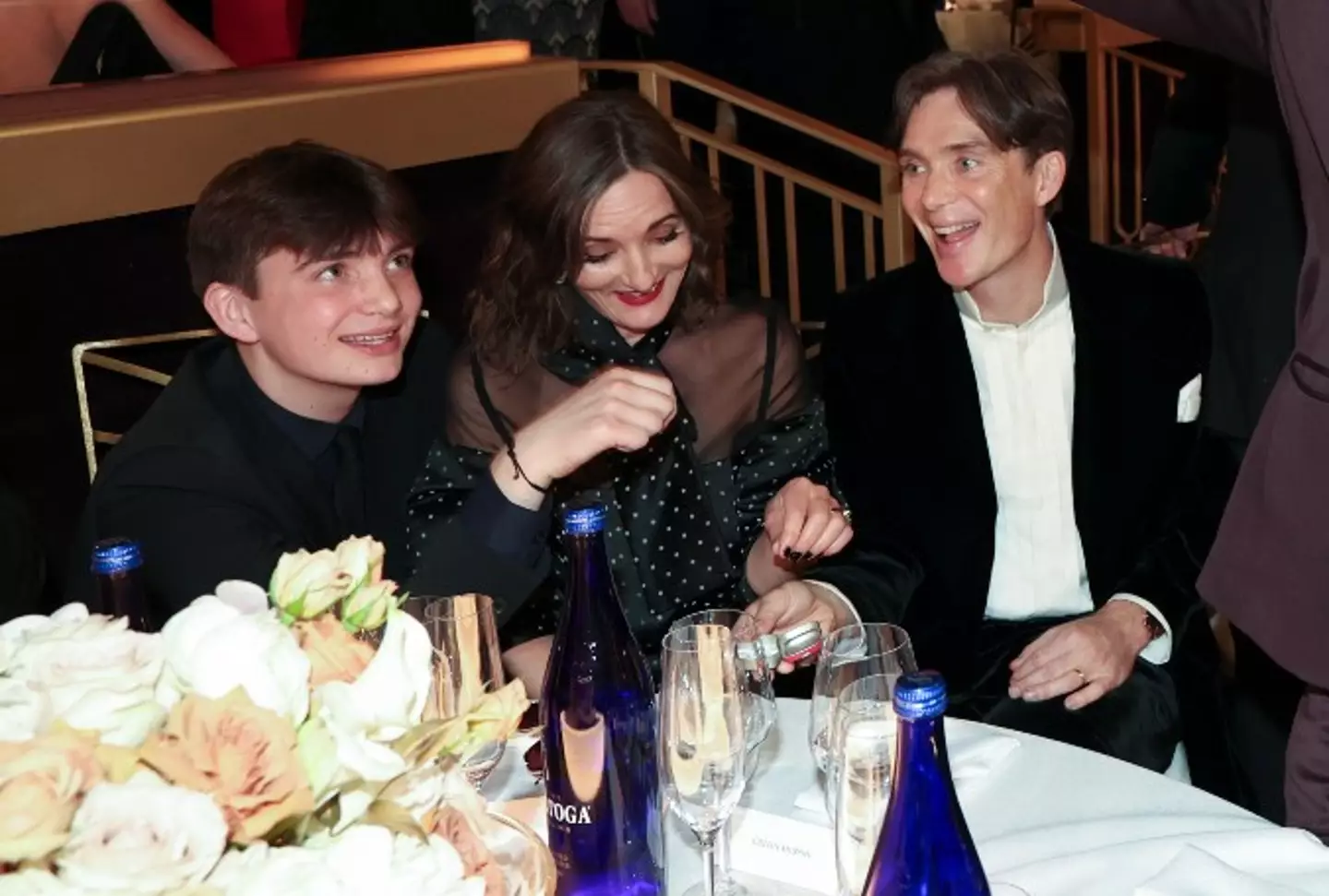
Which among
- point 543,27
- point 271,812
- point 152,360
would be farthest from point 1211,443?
point 543,27

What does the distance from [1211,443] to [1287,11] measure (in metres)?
1.00

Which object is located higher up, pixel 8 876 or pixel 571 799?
pixel 8 876

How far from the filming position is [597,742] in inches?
52.1

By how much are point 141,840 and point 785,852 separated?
2.21 feet

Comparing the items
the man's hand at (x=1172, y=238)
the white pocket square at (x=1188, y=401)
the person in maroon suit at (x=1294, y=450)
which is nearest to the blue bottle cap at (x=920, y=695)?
the person in maroon suit at (x=1294, y=450)

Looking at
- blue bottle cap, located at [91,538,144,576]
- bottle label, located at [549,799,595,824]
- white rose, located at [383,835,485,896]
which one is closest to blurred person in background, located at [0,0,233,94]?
blue bottle cap, located at [91,538,144,576]

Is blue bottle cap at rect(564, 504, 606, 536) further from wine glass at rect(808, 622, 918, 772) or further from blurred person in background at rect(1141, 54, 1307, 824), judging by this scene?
blurred person in background at rect(1141, 54, 1307, 824)

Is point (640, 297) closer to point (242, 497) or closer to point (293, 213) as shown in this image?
point (293, 213)

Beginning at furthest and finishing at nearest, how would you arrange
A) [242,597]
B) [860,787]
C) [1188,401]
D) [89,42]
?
[89,42]
[1188,401]
[860,787]
[242,597]

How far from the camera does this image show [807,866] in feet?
4.39

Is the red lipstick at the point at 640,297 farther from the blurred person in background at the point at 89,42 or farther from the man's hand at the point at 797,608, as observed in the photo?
the blurred person in background at the point at 89,42

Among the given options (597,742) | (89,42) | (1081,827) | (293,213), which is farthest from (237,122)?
(1081,827)

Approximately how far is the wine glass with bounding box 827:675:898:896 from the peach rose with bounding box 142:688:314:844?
0.46 metres

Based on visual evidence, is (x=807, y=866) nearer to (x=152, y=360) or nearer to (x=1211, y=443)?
(x=1211, y=443)
